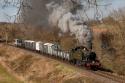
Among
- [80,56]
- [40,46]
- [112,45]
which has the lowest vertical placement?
[80,56]

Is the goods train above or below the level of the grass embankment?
above

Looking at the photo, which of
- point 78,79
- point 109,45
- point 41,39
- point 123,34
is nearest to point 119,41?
point 123,34

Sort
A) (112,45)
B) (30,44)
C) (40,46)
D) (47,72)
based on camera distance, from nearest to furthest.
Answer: (47,72) → (112,45) → (40,46) → (30,44)

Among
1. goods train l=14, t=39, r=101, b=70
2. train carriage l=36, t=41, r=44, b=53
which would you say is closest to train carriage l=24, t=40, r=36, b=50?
train carriage l=36, t=41, r=44, b=53

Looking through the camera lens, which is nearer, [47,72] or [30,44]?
[47,72]

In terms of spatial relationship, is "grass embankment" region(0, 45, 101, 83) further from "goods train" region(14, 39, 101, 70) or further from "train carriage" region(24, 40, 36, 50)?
"train carriage" region(24, 40, 36, 50)

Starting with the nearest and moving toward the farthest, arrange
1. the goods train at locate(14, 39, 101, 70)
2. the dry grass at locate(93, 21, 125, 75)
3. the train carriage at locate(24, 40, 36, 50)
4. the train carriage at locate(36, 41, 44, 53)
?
1. the goods train at locate(14, 39, 101, 70)
2. the dry grass at locate(93, 21, 125, 75)
3. the train carriage at locate(36, 41, 44, 53)
4. the train carriage at locate(24, 40, 36, 50)

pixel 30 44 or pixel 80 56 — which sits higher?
pixel 30 44

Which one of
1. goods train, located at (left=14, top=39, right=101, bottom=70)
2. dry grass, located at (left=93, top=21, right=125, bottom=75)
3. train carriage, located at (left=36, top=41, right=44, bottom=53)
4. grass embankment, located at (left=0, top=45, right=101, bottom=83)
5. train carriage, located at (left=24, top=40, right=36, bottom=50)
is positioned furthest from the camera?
train carriage, located at (left=24, top=40, right=36, bottom=50)

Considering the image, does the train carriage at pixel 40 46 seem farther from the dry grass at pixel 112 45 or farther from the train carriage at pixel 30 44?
the dry grass at pixel 112 45

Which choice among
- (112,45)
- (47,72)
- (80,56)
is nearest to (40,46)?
(112,45)

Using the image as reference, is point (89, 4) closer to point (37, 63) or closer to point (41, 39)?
point (37, 63)

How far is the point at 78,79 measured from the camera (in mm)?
31375

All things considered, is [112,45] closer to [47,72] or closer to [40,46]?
[47,72]
